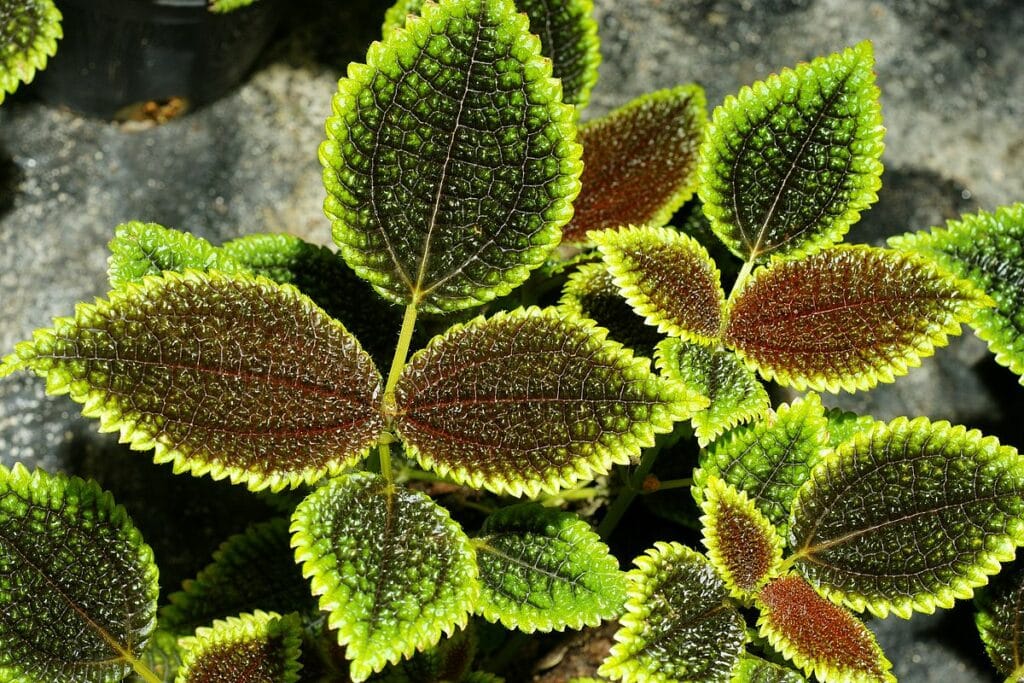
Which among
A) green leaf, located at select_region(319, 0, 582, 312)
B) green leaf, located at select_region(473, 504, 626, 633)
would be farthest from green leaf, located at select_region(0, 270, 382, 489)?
green leaf, located at select_region(473, 504, 626, 633)

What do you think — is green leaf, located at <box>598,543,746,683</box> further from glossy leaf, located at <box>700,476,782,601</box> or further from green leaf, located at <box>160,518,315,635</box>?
green leaf, located at <box>160,518,315,635</box>

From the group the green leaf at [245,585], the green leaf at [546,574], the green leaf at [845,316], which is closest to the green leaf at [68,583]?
the green leaf at [245,585]

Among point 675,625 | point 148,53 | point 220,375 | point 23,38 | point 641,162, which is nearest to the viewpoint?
point 220,375

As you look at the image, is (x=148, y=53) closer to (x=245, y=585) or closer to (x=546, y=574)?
(x=245, y=585)

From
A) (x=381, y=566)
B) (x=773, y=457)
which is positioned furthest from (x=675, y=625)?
(x=381, y=566)

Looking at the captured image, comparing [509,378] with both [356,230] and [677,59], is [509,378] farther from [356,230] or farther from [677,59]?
[677,59]
